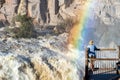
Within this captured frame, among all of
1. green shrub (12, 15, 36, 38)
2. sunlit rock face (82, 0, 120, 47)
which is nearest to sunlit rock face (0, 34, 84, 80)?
green shrub (12, 15, 36, 38)

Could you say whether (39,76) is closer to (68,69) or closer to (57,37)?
(68,69)

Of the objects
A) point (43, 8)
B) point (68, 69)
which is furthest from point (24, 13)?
point (68, 69)

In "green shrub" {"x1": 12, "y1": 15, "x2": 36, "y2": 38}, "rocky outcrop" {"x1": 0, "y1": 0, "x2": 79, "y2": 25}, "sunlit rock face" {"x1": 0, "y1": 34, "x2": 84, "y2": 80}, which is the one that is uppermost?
"rocky outcrop" {"x1": 0, "y1": 0, "x2": 79, "y2": 25}

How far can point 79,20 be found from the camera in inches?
1103

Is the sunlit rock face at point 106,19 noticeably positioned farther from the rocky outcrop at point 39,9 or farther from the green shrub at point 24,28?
the green shrub at point 24,28

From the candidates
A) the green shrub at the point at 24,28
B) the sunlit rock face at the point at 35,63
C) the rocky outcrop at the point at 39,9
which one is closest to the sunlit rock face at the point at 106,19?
the rocky outcrop at the point at 39,9

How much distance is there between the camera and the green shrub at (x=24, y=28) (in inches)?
1000

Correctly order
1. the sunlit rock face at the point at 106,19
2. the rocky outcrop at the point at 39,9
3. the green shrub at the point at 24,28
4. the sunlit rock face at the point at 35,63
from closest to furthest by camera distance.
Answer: the sunlit rock face at the point at 35,63, the green shrub at the point at 24,28, the sunlit rock face at the point at 106,19, the rocky outcrop at the point at 39,9

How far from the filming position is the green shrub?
25391mm

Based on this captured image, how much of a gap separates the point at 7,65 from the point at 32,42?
4195mm

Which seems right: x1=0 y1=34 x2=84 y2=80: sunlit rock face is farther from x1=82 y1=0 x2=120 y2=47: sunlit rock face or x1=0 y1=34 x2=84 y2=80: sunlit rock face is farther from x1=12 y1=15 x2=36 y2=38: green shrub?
x1=82 y1=0 x2=120 y2=47: sunlit rock face

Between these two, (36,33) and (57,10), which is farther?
(57,10)

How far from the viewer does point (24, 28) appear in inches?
1013

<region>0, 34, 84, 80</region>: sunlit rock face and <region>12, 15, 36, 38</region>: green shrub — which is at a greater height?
<region>12, 15, 36, 38</region>: green shrub
